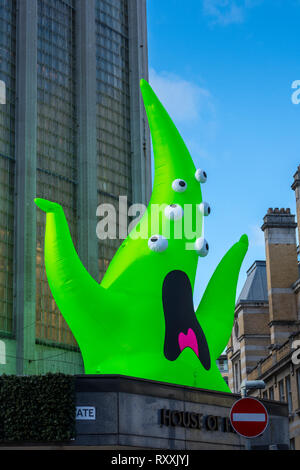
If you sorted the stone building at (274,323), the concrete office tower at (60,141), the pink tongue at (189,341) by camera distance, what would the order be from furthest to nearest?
the stone building at (274,323)
the concrete office tower at (60,141)
the pink tongue at (189,341)

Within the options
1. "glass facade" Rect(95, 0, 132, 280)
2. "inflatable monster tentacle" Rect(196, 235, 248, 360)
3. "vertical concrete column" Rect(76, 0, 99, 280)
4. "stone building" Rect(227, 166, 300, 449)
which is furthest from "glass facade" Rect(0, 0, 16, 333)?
"inflatable monster tentacle" Rect(196, 235, 248, 360)

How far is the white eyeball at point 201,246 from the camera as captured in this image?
22953mm

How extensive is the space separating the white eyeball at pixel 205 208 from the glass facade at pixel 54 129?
56.0ft

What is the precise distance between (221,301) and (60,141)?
66.0 ft

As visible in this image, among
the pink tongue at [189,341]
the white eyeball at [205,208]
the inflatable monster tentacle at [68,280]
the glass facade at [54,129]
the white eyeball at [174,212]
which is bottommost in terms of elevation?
A: the pink tongue at [189,341]

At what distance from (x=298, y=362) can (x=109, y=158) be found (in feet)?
49.7

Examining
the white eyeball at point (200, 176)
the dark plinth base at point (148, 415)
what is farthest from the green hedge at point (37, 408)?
the white eyeball at point (200, 176)

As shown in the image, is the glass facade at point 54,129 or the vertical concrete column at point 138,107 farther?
the vertical concrete column at point 138,107

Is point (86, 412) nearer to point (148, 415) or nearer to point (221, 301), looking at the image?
point (148, 415)

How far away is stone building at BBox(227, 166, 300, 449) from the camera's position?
40.5m

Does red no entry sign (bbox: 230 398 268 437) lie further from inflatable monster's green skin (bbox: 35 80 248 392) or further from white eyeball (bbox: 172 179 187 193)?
white eyeball (bbox: 172 179 187 193)

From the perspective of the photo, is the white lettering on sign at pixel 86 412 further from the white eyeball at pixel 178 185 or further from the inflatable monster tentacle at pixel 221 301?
the white eyeball at pixel 178 185

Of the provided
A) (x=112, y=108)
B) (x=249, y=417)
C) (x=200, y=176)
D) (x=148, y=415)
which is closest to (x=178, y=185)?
(x=200, y=176)
